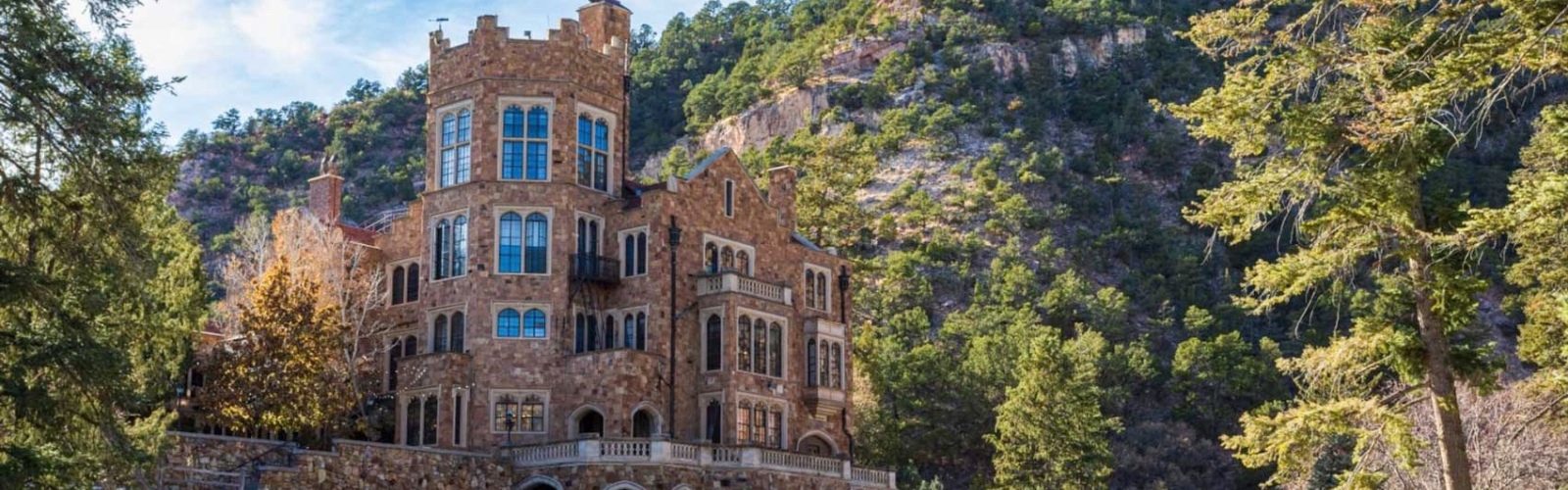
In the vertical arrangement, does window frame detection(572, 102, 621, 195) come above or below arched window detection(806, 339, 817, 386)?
above

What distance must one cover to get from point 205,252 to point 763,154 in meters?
36.8

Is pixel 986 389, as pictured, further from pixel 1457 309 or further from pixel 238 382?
pixel 1457 309

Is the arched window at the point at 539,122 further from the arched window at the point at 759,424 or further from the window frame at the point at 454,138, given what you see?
the arched window at the point at 759,424

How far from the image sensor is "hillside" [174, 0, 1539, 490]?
75.1 m

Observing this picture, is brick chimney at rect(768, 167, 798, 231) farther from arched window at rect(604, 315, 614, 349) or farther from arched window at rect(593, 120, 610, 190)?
arched window at rect(604, 315, 614, 349)

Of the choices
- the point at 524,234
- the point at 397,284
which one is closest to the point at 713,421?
the point at 524,234

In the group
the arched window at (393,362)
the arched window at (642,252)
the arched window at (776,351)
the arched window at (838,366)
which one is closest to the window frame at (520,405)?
the arched window at (642,252)

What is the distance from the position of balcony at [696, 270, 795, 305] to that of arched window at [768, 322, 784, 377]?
32.5 inches

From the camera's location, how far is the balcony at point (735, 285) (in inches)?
1794

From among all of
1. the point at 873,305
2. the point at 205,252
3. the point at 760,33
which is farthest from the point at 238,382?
the point at 760,33

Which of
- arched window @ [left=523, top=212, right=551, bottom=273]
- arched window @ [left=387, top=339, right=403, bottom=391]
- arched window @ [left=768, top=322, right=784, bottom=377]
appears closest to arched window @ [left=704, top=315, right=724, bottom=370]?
arched window @ [left=768, top=322, right=784, bottom=377]

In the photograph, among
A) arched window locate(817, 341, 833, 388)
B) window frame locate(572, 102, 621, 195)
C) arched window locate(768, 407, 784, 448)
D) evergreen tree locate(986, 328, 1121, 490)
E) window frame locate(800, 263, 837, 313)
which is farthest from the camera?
evergreen tree locate(986, 328, 1121, 490)

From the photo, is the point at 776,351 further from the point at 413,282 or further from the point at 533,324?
the point at 413,282

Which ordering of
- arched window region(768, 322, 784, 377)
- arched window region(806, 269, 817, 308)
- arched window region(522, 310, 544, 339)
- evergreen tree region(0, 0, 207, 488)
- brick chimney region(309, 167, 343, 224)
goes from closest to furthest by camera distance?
evergreen tree region(0, 0, 207, 488) < arched window region(522, 310, 544, 339) < arched window region(768, 322, 784, 377) < arched window region(806, 269, 817, 308) < brick chimney region(309, 167, 343, 224)
